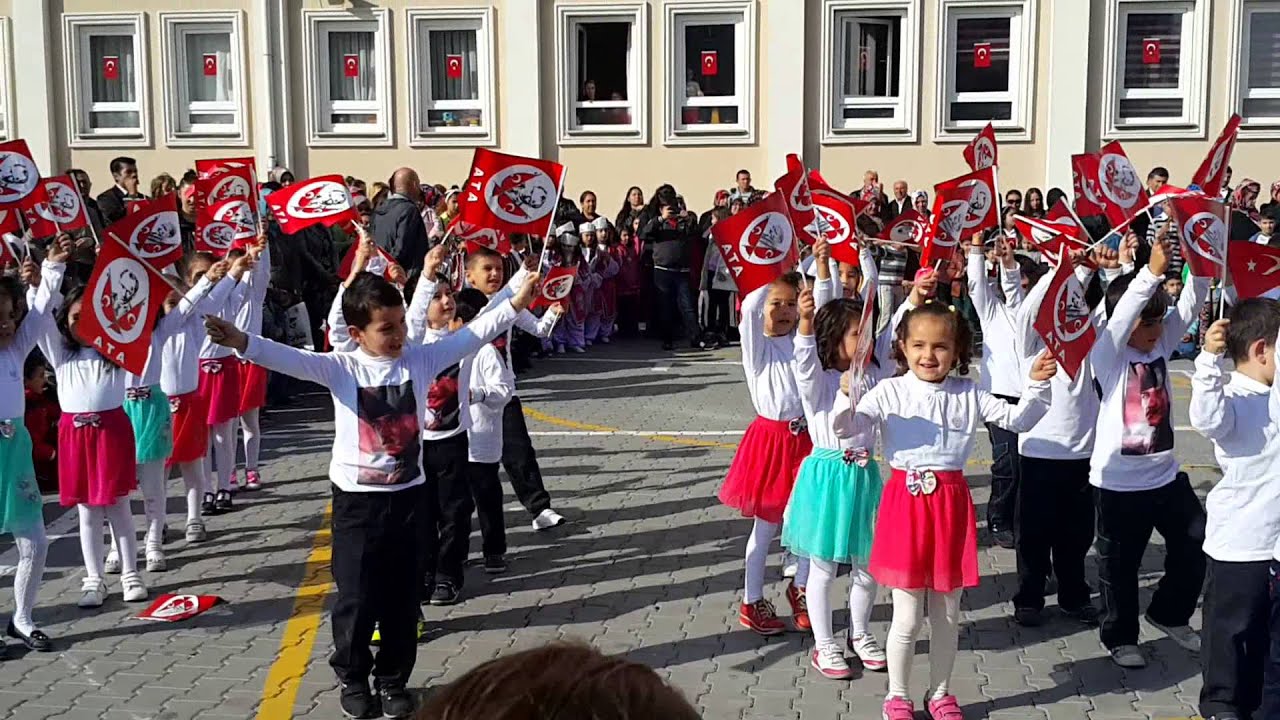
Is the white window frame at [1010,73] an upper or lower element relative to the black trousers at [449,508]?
upper

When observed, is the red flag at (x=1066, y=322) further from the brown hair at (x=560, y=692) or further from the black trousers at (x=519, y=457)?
the brown hair at (x=560, y=692)

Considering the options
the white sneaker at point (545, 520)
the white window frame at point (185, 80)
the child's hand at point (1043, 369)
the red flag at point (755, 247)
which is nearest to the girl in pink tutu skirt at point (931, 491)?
the child's hand at point (1043, 369)

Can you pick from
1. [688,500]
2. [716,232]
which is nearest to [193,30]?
[688,500]

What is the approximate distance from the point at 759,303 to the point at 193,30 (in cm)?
1748

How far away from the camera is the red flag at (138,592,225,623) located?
6930 mm

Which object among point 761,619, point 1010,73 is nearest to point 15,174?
point 761,619

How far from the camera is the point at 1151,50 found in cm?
1991

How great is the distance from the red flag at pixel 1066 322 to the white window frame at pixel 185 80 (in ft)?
58.2

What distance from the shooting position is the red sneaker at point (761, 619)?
6672 mm

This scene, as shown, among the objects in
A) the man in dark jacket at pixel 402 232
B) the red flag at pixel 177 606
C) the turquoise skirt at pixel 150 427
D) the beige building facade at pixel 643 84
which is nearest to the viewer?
the red flag at pixel 177 606

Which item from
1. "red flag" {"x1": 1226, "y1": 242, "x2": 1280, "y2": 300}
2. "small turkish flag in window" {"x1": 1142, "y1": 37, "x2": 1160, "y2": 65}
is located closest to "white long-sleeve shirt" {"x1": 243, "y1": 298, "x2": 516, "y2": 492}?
"red flag" {"x1": 1226, "y1": 242, "x2": 1280, "y2": 300}

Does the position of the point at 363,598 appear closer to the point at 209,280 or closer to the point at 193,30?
the point at 209,280

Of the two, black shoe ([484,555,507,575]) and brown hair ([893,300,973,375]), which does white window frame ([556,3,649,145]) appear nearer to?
black shoe ([484,555,507,575])

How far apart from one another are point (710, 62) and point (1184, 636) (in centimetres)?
1545
